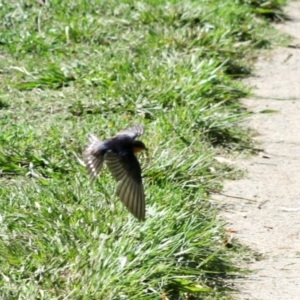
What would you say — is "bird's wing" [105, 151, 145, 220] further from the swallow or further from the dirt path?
the dirt path

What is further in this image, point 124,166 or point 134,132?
point 134,132

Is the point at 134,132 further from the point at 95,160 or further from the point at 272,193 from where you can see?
the point at 272,193

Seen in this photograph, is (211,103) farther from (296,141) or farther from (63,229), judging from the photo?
(63,229)

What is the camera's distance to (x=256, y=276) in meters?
4.50

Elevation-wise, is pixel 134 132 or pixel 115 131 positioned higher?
pixel 134 132

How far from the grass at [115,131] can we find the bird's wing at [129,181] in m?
0.17

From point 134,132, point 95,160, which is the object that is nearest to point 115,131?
point 134,132

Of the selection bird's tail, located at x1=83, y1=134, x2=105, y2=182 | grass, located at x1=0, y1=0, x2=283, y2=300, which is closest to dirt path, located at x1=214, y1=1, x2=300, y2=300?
grass, located at x1=0, y1=0, x2=283, y2=300

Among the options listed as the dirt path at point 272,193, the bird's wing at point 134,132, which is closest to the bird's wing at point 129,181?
the bird's wing at point 134,132

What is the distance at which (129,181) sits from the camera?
165 inches

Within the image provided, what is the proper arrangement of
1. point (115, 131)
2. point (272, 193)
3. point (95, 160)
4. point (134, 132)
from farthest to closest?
point (115, 131) → point (272, 193) → point (134, 132) → point (95, 160)

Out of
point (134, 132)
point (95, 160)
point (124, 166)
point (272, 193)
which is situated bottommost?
point (272, 193)

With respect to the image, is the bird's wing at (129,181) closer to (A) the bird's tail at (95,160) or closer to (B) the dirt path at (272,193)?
(A) the bird's tail at (95,160)

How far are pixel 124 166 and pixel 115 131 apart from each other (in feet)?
4.95
